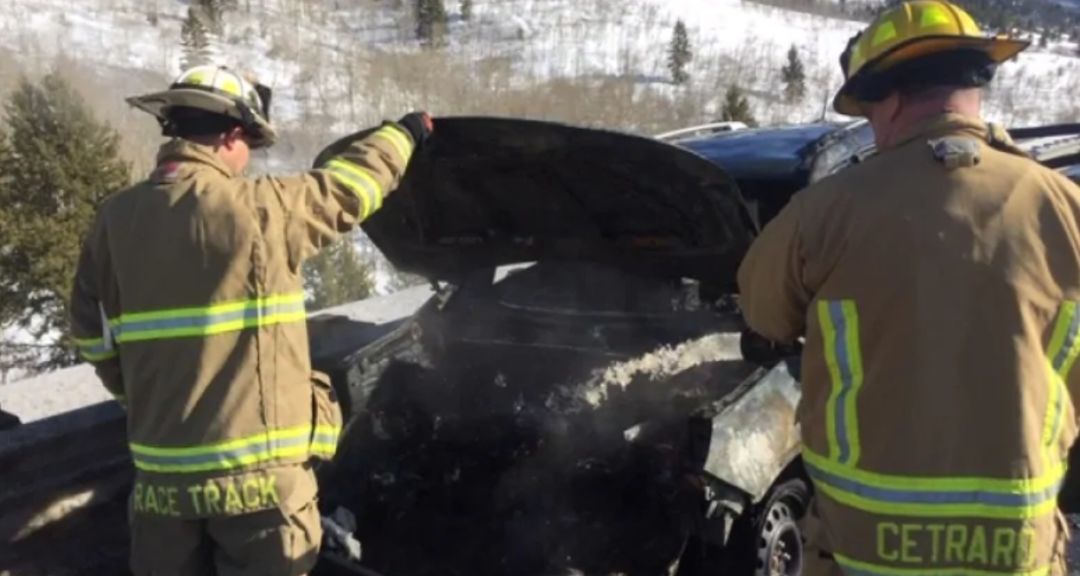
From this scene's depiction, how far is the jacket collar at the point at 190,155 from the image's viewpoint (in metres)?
2.84

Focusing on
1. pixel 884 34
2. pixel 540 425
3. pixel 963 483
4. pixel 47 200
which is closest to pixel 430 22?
pixel 47 200

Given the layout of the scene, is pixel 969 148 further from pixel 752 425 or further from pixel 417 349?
pixel 417 349

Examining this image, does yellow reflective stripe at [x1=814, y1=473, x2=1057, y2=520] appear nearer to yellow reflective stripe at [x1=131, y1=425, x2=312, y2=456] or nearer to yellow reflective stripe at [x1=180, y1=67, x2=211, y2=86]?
yellow reflective stripe at [x1=131, y1=425, x2=312, y2=456]

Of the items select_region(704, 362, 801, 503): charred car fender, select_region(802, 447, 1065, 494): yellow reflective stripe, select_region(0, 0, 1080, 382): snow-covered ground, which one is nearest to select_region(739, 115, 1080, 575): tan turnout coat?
select_region(802, 447, 1065, 494): yellow reflective stripe

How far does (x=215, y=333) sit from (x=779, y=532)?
76.0 inches

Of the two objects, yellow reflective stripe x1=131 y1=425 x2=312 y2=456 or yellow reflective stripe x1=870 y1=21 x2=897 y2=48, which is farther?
yellow reflective stripe x1=131 y1=425 x2=312 y2=456

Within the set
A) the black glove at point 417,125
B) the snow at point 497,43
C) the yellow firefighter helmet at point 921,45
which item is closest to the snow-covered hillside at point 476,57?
the snow at point 497,43

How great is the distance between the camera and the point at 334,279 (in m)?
16.8

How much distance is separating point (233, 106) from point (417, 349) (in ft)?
5.42

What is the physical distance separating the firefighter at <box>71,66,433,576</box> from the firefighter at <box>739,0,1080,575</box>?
4.24ft

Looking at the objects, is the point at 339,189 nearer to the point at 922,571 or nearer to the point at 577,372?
the point at 577,372

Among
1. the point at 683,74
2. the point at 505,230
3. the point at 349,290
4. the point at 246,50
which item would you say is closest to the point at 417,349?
the point at 505,230

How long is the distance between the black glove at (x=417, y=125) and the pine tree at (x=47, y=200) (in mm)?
12705

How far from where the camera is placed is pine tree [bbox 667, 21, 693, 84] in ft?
161
